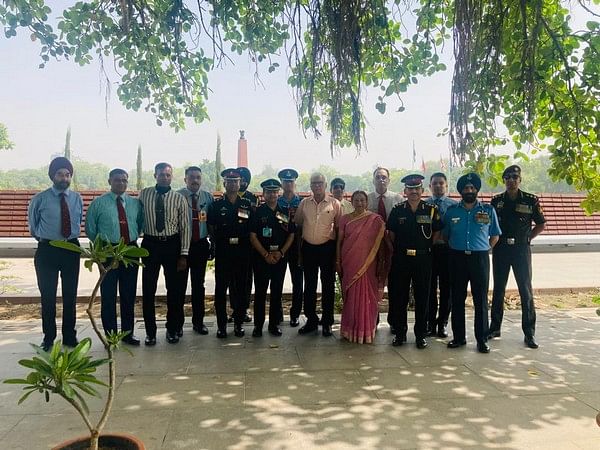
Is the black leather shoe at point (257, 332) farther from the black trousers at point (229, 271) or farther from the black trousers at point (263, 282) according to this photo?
the black trousers at point (229, 271)

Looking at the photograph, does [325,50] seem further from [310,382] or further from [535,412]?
[535,412]

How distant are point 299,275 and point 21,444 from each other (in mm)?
3205

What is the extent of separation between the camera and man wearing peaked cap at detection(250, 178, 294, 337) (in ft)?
14.8

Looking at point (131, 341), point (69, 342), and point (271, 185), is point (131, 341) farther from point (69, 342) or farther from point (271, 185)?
point (271, 185)

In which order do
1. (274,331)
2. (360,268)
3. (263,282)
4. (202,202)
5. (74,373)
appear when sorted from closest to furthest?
1. (74,373)
2. (360,268)
3. (263,282)
4. (274,331)
5. (202,202)

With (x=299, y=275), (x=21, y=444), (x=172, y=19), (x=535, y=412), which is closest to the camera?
(x=21, y=444)

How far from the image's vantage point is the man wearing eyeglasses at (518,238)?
4.32m

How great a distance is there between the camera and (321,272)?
15.2 feet

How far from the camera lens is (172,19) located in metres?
3.28

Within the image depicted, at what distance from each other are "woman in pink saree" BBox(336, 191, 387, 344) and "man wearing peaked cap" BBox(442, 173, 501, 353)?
2.52 ft

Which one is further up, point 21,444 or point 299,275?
point 299,275

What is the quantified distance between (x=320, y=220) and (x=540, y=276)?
6338mm

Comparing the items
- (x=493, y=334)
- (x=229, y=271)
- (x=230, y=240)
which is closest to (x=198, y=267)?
(x=229, y=271)

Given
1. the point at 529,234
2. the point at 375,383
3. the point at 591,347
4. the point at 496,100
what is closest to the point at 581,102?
the point at 496,100
